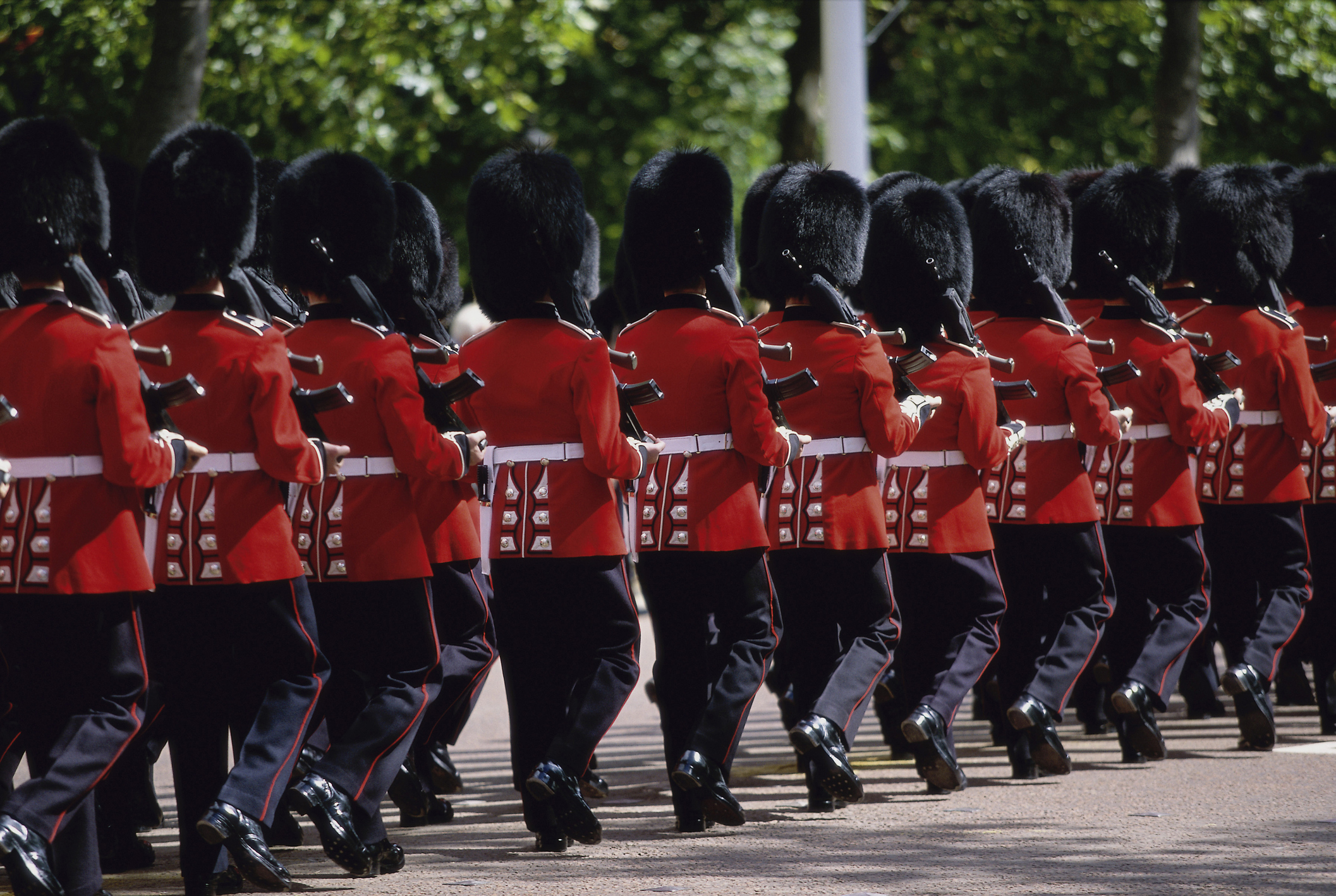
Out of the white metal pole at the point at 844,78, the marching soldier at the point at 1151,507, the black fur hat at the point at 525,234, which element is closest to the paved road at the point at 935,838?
the marching soldier at the point at 1151,507

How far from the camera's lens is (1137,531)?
23.0 feet

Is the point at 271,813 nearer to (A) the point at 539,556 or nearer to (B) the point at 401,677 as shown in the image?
(B) the point at 401,677

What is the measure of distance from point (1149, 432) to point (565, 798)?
113 inches

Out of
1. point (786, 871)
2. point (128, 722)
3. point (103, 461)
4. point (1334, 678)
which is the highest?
point (103, 461)

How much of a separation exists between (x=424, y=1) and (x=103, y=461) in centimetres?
965

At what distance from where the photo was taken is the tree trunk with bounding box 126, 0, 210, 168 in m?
9.81

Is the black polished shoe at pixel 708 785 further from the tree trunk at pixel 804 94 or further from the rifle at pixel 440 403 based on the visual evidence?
the tree trunk at pixel 804 94

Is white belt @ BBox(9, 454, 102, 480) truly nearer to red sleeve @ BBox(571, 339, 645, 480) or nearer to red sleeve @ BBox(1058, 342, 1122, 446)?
red sleeve @ BBox(571, 339, 645, 480)

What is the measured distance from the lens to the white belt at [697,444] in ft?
18.7

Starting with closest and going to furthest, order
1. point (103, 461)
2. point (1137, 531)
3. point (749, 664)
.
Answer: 1. point (103, 461)
2. point (749, 664)
3. point (1137, 531)

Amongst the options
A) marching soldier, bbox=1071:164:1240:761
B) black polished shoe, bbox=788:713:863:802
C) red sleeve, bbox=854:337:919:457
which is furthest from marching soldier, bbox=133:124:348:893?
marching soldier, bbox=1071:164:1240:761

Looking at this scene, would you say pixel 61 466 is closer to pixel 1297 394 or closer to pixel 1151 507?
pixel 1151 507

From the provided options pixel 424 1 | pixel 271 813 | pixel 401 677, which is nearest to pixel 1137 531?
pixel 401 677

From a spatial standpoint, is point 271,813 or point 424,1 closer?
point 271,813
